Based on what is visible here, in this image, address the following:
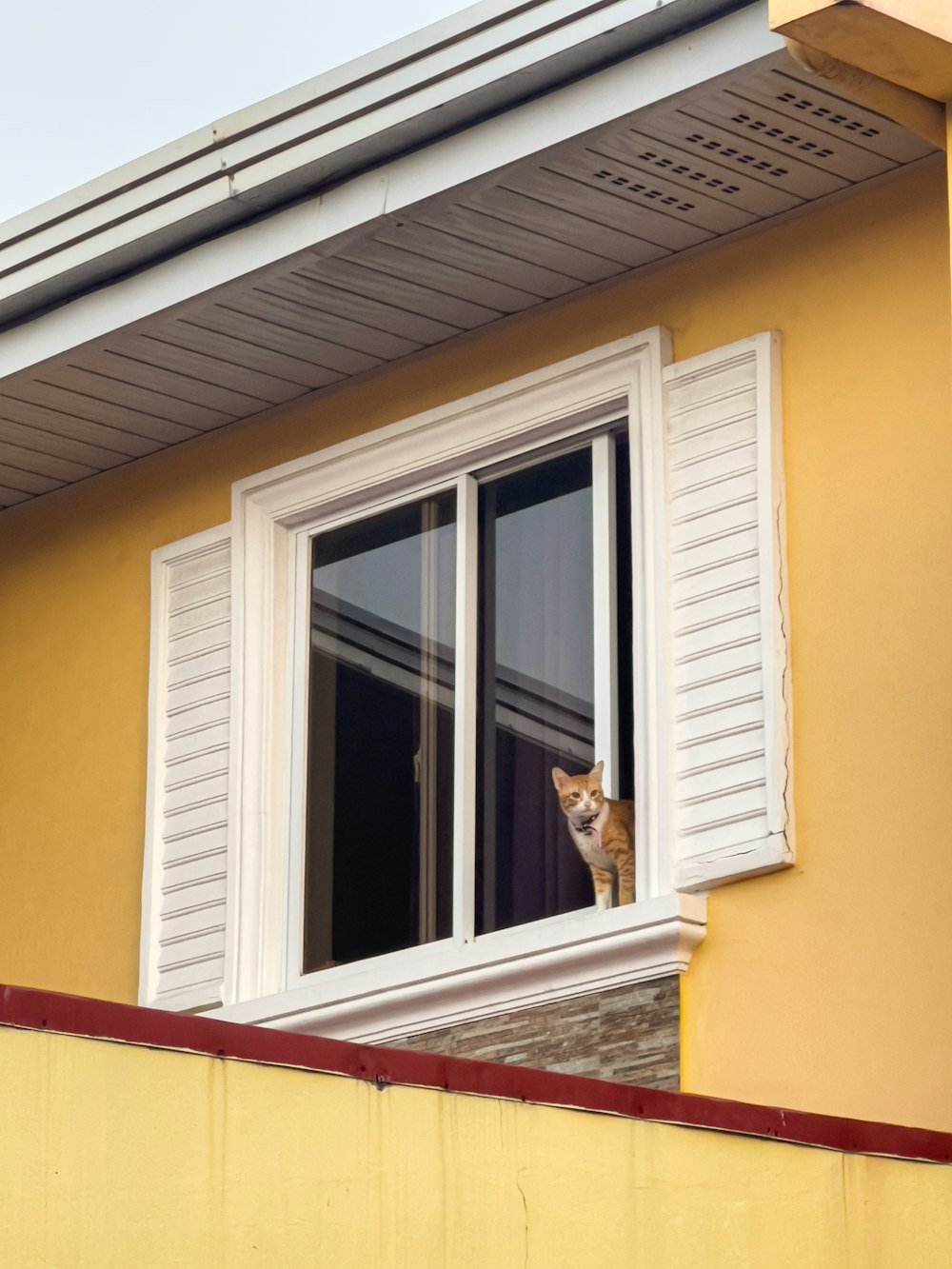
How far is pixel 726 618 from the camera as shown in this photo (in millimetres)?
6926

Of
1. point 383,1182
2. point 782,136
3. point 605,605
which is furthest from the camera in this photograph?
point 605,605

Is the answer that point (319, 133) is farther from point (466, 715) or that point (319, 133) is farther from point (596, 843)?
point (596, 843)

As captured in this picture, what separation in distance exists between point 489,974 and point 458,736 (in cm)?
89

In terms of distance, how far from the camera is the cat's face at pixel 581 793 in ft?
23.3

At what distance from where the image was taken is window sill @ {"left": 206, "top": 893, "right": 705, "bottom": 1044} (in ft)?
22.1

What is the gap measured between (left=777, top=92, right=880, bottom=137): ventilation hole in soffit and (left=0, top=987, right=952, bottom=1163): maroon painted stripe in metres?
2.74

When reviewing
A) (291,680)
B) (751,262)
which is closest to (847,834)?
(751,262)

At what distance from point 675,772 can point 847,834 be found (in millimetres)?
636

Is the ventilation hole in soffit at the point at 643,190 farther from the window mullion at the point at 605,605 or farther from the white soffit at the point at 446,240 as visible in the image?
the window mullion at the point at 605,605

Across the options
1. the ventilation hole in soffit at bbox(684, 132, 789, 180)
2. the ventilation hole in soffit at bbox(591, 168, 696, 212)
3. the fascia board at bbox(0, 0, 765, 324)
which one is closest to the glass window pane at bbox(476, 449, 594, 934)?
the ventilation hole in soffit at bbox(591, 168, 696, 212)

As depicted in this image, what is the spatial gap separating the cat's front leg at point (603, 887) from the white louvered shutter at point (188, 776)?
1504 millimetres

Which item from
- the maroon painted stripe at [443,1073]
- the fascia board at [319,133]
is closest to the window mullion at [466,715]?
the fascia board at [319,133]

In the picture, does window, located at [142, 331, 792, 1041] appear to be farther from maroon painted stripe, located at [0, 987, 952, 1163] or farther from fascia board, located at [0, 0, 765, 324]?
maroon painted stripe, located at [0, 987, 952, 1163]

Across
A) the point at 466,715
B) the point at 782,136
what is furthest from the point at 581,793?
the point at 782,136
